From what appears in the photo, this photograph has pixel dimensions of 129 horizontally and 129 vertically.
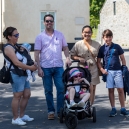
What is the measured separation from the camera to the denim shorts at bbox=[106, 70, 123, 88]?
8172mm

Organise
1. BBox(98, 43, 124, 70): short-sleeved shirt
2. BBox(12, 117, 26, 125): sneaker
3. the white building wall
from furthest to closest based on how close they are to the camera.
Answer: the white building wall < BBox(98, 43, 124, 70): short-sleeved shirt < BBox(12, 117, 26, 125): sneaker

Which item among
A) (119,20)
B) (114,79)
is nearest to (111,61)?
(114,79)

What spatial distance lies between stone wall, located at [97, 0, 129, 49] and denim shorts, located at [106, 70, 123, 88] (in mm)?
34896

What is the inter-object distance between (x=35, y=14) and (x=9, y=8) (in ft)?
6.09

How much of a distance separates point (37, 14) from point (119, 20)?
710 inches

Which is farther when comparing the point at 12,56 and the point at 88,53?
the point at 88,53

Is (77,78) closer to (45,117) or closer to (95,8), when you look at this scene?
(45,117)

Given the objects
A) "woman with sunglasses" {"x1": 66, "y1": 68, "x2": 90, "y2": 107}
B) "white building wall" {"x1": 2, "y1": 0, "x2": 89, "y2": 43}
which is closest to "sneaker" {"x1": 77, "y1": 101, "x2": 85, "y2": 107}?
"woman with sunglasses" {"x1": 66, "y1": 68, "x2": 90, "y2": 107}

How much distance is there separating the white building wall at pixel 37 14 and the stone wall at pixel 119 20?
1381 cm

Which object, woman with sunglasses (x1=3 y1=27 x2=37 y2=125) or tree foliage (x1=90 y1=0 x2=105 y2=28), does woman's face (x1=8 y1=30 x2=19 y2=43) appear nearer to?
woman with sunglasses (x1=3 y1=27 x2=37 y2=125)

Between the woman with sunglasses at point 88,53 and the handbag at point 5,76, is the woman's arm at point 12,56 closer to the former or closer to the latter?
the handbag at point 5,76

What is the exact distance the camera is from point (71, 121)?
726 centimetres

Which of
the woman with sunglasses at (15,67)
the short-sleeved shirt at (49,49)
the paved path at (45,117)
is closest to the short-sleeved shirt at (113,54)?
the short-sleeved shirt at (49,49)

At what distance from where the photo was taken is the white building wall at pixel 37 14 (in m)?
29.4
